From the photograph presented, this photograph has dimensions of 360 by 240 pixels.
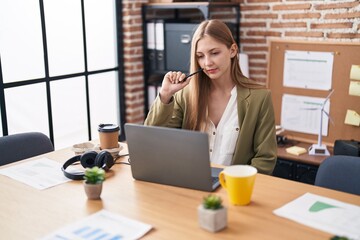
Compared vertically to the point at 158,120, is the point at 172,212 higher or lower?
lower

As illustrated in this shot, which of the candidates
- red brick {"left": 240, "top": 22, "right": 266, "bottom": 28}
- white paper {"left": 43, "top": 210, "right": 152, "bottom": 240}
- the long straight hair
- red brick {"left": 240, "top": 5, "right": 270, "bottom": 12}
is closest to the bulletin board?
red brick {"left": 240, "top": 22, "right": 266, "bottom": 28}

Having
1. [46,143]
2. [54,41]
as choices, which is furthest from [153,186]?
[54,41]

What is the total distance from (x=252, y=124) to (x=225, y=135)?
0.13 m

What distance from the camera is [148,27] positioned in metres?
3.33

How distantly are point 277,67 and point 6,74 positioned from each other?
71.9 inches

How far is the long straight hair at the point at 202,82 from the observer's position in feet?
6.35

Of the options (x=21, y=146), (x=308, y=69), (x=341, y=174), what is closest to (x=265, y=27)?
(x=308, y=69)

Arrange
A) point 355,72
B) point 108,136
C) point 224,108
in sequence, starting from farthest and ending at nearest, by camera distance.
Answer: point 355,72
point 224,108
point 108,136

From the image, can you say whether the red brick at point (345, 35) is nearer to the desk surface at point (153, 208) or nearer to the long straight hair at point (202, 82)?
the long straight hair at point (202, 82)

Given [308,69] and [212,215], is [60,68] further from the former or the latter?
[212,215]

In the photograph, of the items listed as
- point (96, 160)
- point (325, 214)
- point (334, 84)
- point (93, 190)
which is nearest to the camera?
point (325, 214)

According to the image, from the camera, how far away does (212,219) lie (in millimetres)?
1173

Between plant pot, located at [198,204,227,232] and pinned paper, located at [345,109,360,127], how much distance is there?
1.93 m

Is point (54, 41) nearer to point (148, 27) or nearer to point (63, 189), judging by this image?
point (148, 27)
